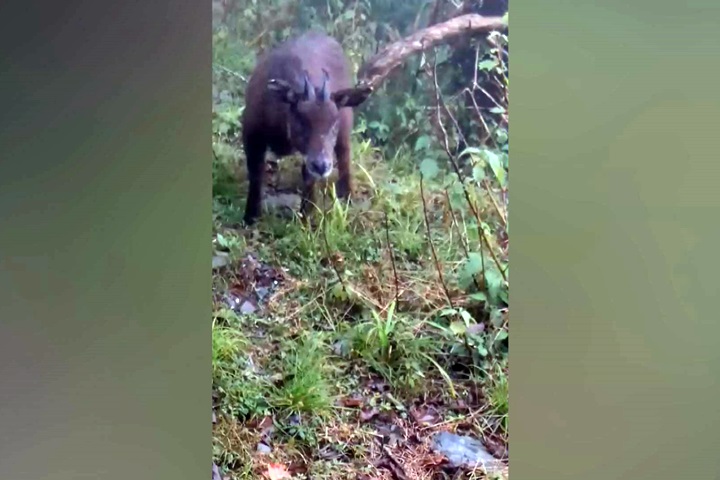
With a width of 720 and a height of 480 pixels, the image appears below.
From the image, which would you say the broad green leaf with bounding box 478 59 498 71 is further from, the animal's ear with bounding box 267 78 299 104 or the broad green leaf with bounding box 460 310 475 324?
the broad green leaf with bounding box 460 310 475 324

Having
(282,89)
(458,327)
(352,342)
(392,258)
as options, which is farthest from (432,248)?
(282,89)

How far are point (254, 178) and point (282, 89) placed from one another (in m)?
0.27

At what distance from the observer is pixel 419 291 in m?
1.94

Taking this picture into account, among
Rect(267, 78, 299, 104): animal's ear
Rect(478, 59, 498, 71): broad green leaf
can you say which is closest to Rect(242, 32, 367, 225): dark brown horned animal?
Rect(267, 78, 299, 104): animal's ear

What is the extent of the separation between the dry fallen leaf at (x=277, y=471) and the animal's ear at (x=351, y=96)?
103 centimetres

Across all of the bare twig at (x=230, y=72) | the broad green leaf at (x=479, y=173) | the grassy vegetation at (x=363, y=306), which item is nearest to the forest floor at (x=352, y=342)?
the grassy vegetation at (x=363, y=306)

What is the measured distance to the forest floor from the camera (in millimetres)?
1900

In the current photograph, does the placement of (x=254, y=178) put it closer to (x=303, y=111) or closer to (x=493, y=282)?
(x=303, y=111)

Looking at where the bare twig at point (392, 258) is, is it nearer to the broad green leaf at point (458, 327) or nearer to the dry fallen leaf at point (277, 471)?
Answer: the broad green leaf at point (458, 327)
